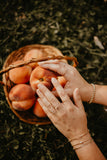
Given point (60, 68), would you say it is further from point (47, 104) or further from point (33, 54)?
point (33, 54)

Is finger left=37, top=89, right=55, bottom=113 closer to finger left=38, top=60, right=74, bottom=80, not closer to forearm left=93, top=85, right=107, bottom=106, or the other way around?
finger left=38, top=60, right=74, bottom=80

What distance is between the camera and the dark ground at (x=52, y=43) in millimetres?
1596

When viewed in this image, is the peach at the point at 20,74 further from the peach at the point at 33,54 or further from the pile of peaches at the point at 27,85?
the peach at the point at 33,54

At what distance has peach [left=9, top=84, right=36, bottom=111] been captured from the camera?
1.28m

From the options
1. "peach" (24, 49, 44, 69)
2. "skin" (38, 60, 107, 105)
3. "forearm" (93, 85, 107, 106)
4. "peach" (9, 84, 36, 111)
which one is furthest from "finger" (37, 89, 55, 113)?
"peach" (24, 49, 44, 69)

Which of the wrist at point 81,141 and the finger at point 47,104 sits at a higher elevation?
the finger at point 47,104

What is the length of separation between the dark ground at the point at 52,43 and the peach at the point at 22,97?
1.43 ft

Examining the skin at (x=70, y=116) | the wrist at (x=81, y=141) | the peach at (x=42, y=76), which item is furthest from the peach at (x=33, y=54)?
the wrist at (x=81, y=141)

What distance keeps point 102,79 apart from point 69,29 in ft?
3.00

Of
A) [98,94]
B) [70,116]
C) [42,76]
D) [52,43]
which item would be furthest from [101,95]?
[52,43]

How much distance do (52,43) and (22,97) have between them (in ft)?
3.53

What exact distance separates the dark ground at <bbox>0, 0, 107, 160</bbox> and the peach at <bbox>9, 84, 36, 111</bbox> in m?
0.44

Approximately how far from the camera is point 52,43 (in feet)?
6.69

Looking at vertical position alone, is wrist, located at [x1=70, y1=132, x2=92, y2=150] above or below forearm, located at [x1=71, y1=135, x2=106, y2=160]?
above
